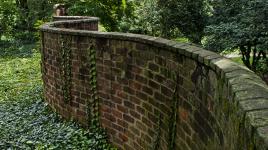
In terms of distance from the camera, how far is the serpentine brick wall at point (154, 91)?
2873 mm

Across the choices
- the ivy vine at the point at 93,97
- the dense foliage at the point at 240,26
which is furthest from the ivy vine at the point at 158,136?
the dense foliage at the point at 240,26

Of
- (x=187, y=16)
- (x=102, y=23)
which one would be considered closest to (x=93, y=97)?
(x=187, y=16)

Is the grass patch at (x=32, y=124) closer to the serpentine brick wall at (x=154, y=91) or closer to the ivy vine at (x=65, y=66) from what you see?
the serpentine brick wall at (x=154, y=91)

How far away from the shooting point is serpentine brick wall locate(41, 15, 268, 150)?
2.87 m

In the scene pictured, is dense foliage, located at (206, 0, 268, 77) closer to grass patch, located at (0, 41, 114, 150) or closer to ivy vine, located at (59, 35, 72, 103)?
ivy vine, located at (59, 35, 72, 103)

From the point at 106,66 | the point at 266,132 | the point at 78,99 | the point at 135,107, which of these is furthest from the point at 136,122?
the point at 266,132

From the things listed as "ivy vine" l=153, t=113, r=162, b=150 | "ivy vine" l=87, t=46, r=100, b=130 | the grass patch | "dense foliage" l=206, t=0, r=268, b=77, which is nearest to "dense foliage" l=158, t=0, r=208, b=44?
"dense foliage" l=206, t=0, r=268, b=77

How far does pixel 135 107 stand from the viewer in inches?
251

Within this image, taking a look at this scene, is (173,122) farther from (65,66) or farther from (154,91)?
(65,66)

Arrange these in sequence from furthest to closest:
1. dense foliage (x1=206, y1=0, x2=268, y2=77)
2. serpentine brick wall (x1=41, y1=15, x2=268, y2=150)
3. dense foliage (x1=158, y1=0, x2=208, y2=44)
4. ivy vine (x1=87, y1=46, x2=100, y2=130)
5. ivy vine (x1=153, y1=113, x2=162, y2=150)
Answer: dense foliage (x1=158, y1=0, x2=208, y2=44), dense foliage (x1=206, y1=0, x2=268, y2=77), ivy vine (x1=87, y1=46, x2=100, y2=130), ivy vine (x1=153, y1=113, x2=162, y2=150), serpentine brick wall (x1=41, y1=15, x2=268, y2=150)

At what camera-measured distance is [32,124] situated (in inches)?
353

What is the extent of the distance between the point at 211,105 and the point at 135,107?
2693 millimetres

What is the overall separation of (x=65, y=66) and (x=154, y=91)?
10.7 feet

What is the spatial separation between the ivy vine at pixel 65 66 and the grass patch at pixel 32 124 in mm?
614
